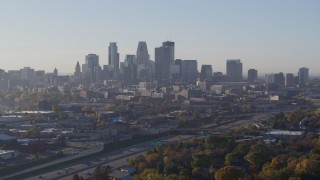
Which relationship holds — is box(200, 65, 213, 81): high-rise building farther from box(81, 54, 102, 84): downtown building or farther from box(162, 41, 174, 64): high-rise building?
box(81, 54, 102, 84): downtown building

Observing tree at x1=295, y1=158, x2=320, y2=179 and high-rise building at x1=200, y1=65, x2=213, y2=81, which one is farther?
high-rise building at x1=200, y1=65, x2=213, y2=81

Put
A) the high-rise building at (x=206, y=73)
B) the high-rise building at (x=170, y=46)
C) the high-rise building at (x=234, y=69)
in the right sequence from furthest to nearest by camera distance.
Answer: the high-rise building at (x=234, y=69), the high-rise building at (x=170, y=46), the high-rise building at (x=206, y=73)

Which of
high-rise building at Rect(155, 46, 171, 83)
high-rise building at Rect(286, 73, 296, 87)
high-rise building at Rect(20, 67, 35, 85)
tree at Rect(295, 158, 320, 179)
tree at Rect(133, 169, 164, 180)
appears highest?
high-rise building at Rect(155, 46, 171, 83)

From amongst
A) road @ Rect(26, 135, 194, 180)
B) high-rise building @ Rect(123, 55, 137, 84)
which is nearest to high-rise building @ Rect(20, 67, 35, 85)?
high-rise building @ Rect(123, 55, 137, 84)

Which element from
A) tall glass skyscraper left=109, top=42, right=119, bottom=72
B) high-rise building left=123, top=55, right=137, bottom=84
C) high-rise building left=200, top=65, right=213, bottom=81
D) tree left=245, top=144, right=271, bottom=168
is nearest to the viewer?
tree left=245, top=144, right=271, bottom=168

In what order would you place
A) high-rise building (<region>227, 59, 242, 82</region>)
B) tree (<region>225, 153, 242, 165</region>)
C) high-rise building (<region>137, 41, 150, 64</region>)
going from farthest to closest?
high-rise building (<region>137, 41, 150, 64</region>), high-rise building (<region>227, 59, 242, 82</region>), tree (<region>225, 153, 242, 165</region>)

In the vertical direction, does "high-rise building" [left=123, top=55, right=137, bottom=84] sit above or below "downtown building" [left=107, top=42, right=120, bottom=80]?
A: below

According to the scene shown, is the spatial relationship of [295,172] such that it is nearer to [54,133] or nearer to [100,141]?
[100,141]

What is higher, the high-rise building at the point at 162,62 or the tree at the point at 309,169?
the high-rise building at the point at 162,62

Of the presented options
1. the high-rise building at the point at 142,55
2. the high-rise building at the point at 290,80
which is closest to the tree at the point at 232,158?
the high-rise building at the point at 290,80

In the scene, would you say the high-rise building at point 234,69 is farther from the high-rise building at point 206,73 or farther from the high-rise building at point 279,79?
the high-rise building at point 279,79

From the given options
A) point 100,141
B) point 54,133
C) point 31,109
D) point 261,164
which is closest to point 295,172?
point 261,164

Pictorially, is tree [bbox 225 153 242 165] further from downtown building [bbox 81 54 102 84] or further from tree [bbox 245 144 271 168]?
downtown building [bbox 81 54 102 84]
